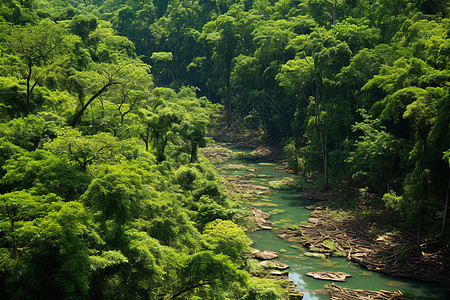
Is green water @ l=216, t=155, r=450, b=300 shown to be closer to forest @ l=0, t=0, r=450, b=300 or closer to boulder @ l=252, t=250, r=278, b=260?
boulder @ l=252, t=250, r=278, b=260

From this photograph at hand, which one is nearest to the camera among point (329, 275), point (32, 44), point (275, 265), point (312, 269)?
point (32, 44)

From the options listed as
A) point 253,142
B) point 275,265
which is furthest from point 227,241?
point 253,142

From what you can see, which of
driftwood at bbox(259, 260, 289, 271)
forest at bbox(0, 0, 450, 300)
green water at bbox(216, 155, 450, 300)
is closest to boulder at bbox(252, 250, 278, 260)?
green water at bbox(216, 155, 450, 300)

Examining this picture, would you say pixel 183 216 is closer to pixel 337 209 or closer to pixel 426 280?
pixel 426 280

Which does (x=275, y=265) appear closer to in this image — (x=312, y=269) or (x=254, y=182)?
(x=312, y=269)

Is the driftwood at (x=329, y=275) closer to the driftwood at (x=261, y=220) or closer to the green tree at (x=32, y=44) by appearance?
the driftwood at (x=261, y=220)

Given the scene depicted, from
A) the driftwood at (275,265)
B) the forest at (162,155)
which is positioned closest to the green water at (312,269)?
the driftwood at (275,265)
